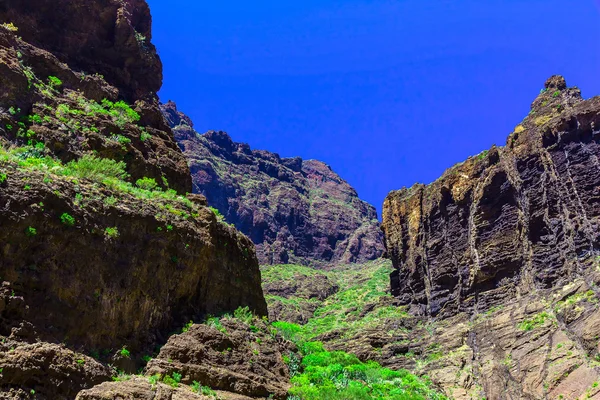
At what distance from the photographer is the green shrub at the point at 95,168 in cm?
1825

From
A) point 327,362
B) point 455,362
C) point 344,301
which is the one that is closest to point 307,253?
point 344,301

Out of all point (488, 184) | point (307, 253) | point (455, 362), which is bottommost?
point (455, 362)

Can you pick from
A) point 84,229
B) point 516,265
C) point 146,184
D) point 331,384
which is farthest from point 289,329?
point 84,229

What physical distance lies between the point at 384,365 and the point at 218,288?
31.6 metres

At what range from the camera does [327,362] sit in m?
29.9

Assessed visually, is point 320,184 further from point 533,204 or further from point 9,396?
point 9,396

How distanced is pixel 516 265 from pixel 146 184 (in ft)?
135

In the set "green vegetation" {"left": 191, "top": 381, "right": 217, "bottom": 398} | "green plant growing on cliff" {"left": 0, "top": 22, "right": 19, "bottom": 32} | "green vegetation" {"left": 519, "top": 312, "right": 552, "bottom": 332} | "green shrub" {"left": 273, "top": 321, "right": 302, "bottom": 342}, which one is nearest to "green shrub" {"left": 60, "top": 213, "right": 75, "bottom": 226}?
"green vegetation" {"left": 191, "top": 381, "right": 217, "bottom": 398}

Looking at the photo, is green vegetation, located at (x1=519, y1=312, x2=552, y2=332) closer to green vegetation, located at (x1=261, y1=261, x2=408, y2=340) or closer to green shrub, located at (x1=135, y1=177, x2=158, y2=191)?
green vegetation, located at (x1=261, y1=261, x2=408, y2=340)

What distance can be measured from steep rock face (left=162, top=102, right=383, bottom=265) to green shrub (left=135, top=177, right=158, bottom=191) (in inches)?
3559

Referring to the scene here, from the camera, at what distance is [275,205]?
139 m

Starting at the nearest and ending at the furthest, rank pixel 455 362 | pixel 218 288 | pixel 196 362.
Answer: pixel 196 362, pixel 218 288, pixel 455 362

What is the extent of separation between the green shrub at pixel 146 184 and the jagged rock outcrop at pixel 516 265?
28.8 meters

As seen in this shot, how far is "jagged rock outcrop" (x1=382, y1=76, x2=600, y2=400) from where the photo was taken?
120ft
